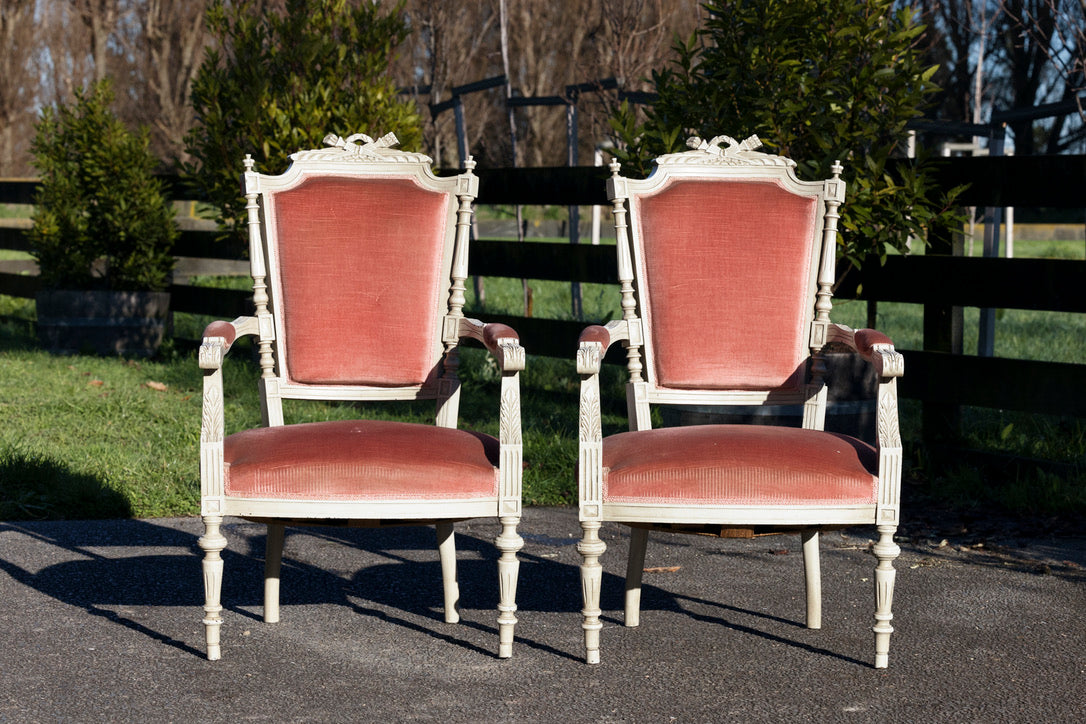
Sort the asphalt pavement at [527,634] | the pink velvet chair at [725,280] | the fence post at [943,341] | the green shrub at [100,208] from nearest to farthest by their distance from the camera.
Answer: the asphalt pavement at [527,634]
the pink velvet chair at [725,280]
the fence post at [943,341]
the green shrub at [100,208]

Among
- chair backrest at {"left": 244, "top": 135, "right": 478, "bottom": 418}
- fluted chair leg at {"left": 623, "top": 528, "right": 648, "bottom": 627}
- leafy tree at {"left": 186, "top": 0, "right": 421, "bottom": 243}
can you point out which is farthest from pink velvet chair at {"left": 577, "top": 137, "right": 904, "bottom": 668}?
leafy tree at {"left": 186, "top": 0, "right": 421, "bottom": 243}

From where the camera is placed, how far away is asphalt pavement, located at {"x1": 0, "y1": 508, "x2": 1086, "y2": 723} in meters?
2.80

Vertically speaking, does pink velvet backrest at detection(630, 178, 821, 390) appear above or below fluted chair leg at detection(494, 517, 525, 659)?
above

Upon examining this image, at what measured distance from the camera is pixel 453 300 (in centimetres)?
373

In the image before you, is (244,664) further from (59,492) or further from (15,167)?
(15,167)

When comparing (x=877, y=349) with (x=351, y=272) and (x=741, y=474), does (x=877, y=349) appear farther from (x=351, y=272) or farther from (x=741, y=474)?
(x=351, y=272)

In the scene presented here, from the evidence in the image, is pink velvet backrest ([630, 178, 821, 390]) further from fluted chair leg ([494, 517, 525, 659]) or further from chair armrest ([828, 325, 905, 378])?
fluted chair leg ([494, 517, 525, 659])

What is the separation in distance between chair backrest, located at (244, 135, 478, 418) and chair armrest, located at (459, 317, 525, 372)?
0.12 meters

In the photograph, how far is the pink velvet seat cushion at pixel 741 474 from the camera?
9.71ft

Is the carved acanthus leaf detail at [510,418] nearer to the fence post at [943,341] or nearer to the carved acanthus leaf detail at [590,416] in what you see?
the carved acanthus leaf detail at [590,416]

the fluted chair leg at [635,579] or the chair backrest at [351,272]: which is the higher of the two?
the chair backrest at [351,272]

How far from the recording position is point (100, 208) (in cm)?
820

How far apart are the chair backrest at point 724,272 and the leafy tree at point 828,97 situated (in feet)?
3.79

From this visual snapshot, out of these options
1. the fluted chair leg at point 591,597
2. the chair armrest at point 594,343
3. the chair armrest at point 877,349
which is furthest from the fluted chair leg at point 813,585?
the chair armrest at point 594,343
